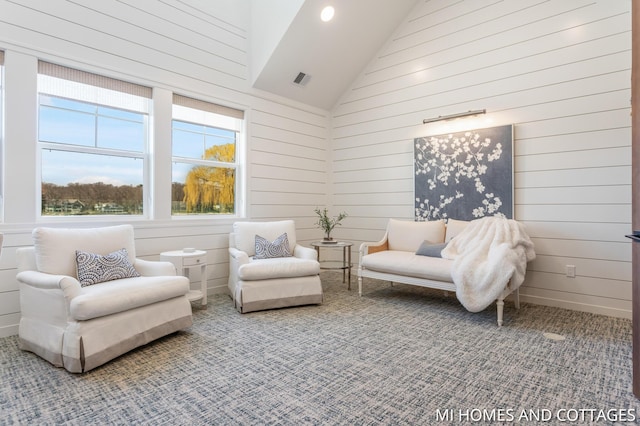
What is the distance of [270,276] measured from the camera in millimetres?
3428

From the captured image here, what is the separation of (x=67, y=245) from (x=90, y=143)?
1.15 metres

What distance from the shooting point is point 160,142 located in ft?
12.3

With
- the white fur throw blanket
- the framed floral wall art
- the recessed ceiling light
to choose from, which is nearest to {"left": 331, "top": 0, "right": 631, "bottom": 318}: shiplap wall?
the framed floral wall art

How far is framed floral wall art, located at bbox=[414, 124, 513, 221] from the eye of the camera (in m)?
3.85

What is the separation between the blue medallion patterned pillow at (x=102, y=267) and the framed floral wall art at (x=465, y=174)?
3.33 meters

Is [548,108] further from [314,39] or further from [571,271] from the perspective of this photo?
[314,39]

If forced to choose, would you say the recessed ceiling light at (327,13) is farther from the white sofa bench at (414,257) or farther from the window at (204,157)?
the white sofa bench at (414,257)

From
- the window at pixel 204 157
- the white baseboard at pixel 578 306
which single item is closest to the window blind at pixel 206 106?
the window at pixel 204 157

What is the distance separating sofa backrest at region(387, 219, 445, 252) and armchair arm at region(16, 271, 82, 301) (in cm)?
323

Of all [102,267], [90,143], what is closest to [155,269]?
[102,267]

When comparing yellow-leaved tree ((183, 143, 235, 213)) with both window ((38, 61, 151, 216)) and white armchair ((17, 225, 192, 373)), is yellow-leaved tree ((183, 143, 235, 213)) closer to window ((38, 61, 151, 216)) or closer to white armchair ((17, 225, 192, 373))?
window ((38, 61, 151, 216))

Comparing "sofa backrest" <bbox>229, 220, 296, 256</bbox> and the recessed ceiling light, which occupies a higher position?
the recessed ceiling light

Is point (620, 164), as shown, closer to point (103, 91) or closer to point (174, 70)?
point (174, 70)

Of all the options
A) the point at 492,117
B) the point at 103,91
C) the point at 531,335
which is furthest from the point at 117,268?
the point at 492,117
